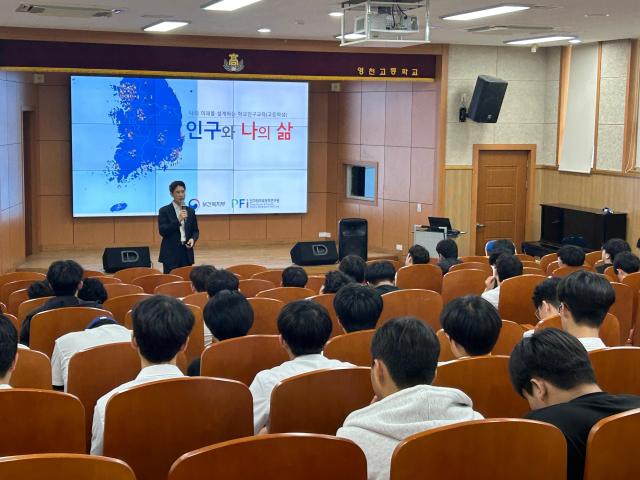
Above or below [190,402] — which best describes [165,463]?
below

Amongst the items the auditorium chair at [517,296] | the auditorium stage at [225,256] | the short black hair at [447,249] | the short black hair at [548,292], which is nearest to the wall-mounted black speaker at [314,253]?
the auditorium stage at [225,256]

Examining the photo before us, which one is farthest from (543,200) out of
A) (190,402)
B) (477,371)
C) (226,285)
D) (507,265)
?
(190,402)

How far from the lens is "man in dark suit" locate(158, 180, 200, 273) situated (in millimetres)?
9722

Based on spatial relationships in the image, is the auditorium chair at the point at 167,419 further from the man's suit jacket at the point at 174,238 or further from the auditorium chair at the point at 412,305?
the man's suit jacket at the point at 174,238

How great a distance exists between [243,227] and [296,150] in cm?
158

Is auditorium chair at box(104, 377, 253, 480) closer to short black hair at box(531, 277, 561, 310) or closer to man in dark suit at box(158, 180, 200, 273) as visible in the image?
short black hair at box(531, 277, 561, 310)

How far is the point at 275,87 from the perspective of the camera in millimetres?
14047

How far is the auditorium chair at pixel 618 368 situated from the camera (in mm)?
3566

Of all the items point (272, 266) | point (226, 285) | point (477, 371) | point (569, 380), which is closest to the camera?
point (569, 380)

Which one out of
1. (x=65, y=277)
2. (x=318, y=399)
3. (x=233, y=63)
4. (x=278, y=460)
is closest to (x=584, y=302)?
(x=318, y=399)

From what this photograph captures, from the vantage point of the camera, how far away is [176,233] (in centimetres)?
984

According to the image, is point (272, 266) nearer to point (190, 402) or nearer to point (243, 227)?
point (243, 227)

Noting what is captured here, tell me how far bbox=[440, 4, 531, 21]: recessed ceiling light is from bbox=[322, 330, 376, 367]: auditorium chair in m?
5.66

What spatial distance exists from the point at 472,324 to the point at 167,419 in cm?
140
